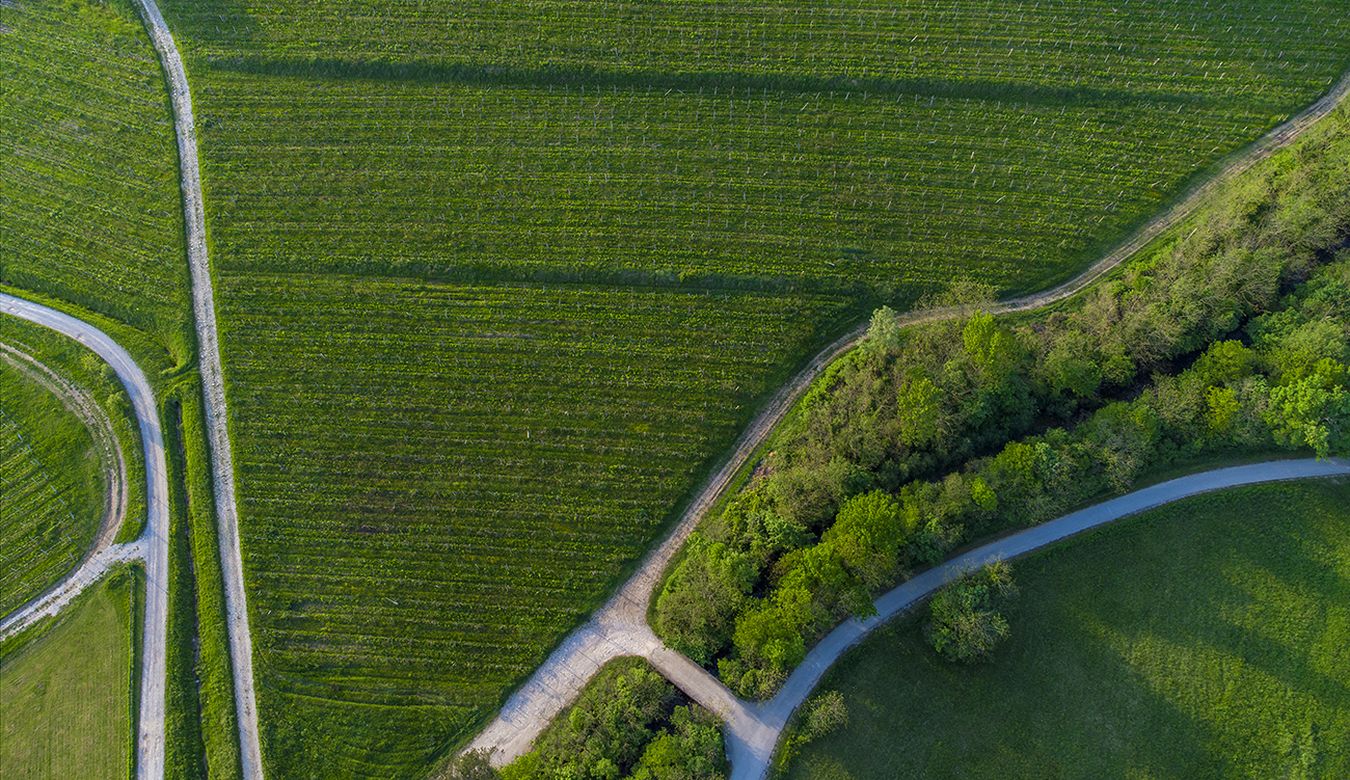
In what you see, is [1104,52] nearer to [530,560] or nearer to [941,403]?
[941,403]

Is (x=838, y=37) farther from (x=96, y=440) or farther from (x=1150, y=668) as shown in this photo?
(x=96, y=440)

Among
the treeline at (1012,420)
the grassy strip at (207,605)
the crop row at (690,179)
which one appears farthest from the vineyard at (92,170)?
the treeline at (1012,420)

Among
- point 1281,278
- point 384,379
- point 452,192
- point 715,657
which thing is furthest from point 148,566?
point 1281,278

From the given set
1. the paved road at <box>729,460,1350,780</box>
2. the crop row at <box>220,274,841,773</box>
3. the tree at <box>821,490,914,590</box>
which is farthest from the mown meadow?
the paved road at <box>729,460,1350,780</box>

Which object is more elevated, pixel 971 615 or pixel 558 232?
pixel 558 232

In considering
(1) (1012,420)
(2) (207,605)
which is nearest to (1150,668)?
(1) (1012,420)

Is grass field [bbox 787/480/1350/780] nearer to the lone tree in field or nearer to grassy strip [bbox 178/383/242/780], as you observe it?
the lone tree in field
